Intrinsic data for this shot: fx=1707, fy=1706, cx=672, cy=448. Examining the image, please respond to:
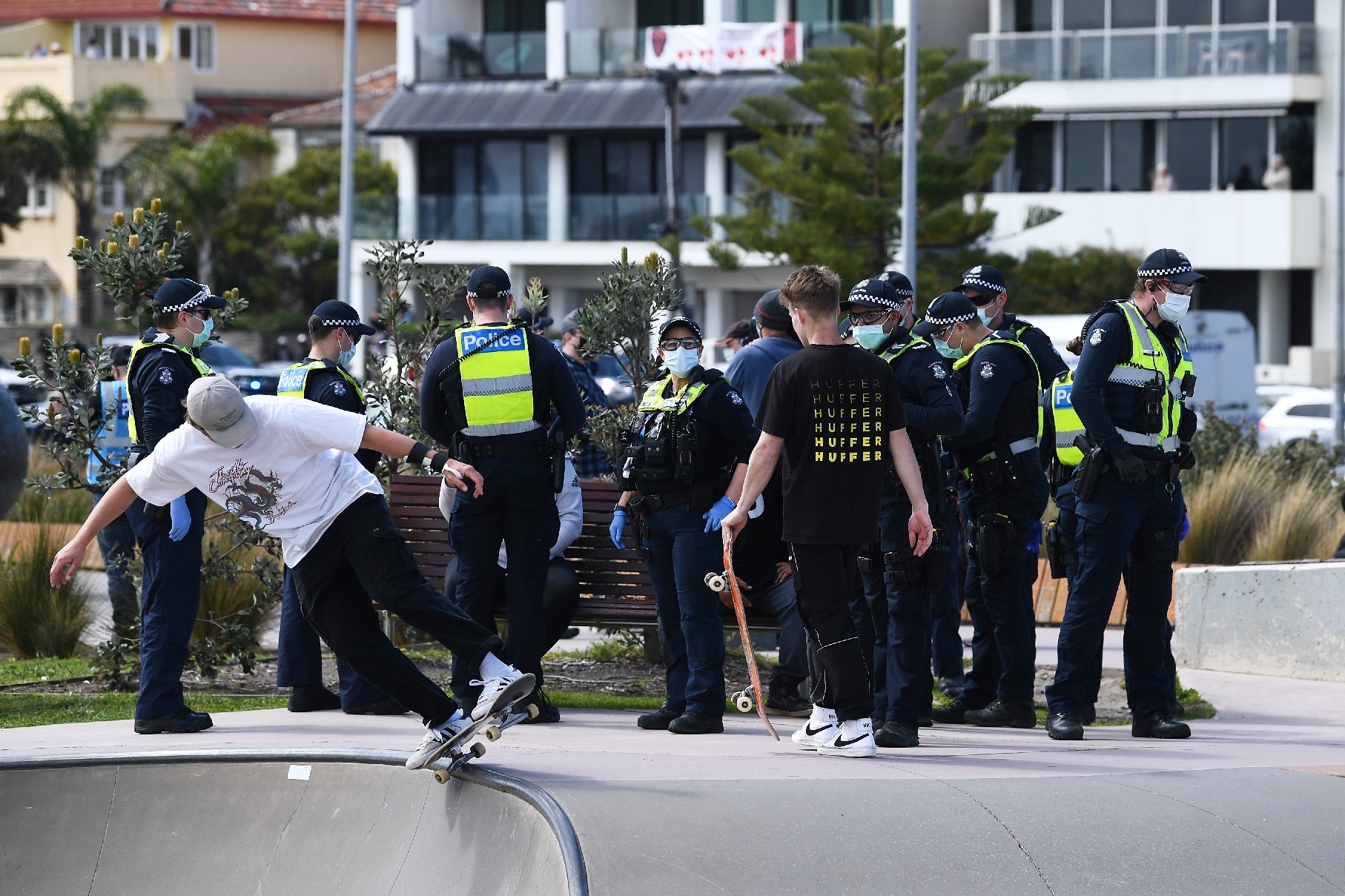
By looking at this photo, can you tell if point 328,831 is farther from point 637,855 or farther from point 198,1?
point 198,1

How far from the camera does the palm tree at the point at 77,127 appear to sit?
5178 centimetres

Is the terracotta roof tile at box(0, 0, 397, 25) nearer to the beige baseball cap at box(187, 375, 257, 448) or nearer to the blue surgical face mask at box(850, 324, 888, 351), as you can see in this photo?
the blue surgical face mask at box(850, 324, 888, 351)

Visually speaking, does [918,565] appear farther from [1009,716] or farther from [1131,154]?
[1131,154]

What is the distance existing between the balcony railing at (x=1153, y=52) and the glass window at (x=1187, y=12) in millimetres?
583

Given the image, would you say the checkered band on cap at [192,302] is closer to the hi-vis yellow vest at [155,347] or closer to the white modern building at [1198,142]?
the hi-vis yellow vest at [155,347]

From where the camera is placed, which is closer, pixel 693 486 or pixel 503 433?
pixel 693 486

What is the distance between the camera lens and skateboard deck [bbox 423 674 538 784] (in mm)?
5988

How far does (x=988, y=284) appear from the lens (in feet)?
27.2

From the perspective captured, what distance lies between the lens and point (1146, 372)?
24.1 feet

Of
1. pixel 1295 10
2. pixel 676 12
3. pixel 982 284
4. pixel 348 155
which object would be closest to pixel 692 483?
pixel 982 284

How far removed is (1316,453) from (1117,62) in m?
25.1

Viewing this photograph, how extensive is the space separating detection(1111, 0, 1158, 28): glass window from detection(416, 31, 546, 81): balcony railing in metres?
14.7

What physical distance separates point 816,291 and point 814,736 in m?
1.78

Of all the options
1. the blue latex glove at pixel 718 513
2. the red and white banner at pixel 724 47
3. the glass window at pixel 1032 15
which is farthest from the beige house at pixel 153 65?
the blue latex glove at pixel 718 513
